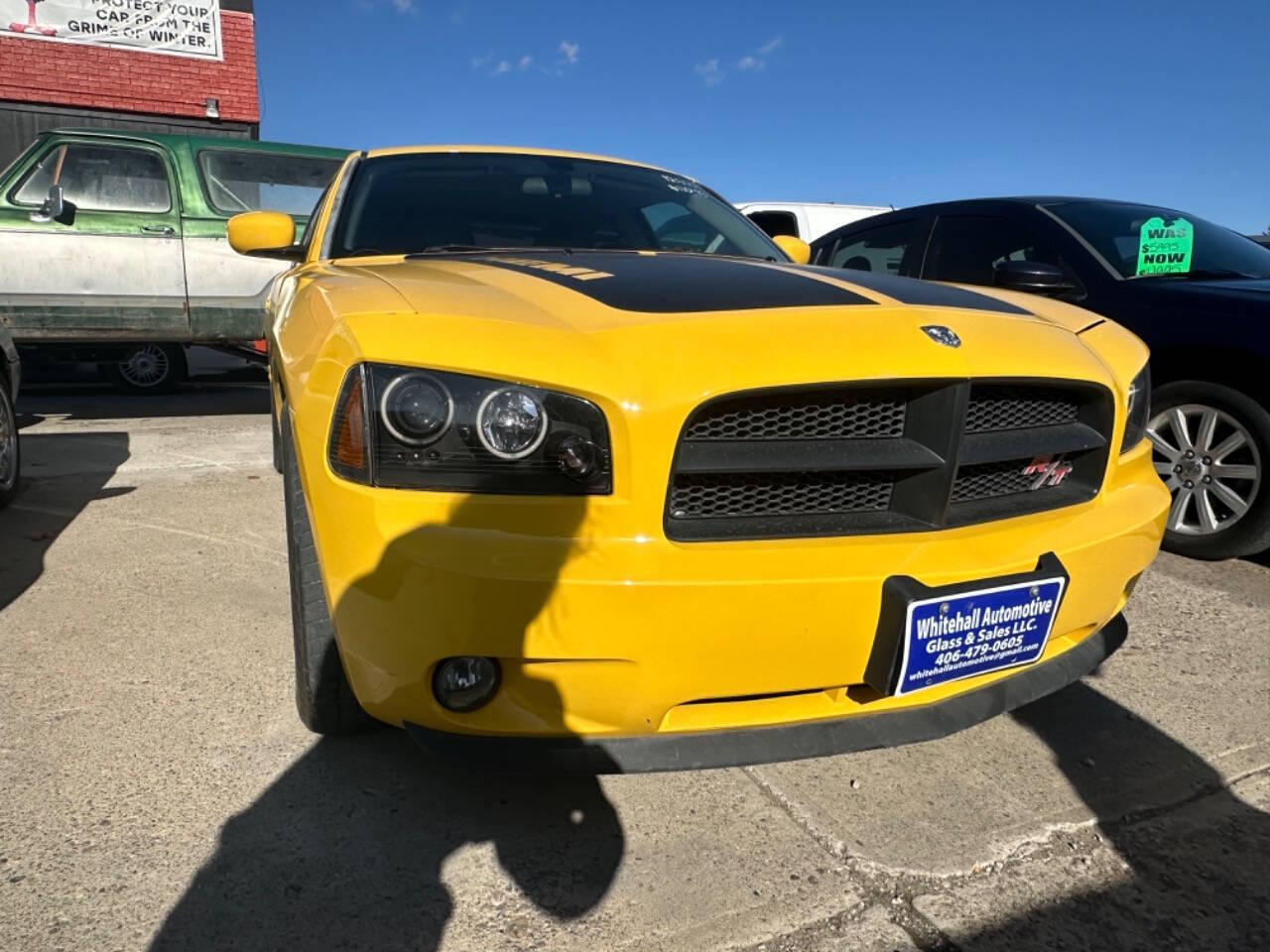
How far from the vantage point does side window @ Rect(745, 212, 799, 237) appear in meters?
10.5

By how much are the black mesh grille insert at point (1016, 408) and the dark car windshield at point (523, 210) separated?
133 centimetres

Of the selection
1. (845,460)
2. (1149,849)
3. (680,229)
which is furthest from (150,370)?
(1149,849)

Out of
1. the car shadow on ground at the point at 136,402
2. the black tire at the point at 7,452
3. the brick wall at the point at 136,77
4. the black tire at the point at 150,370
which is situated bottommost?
the car shadow on ground at the point at 136,402

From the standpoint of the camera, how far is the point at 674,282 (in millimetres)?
2029

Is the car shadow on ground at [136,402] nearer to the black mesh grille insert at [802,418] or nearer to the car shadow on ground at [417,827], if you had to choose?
the car shadow on ground at [417,827]

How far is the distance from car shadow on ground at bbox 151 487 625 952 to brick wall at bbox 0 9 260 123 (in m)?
13.4

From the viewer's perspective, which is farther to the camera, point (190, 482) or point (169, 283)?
point (169, 283)

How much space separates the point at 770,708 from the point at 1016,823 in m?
0.73

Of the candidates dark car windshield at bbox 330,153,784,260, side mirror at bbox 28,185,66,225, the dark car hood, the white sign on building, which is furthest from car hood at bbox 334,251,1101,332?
the white sign on building

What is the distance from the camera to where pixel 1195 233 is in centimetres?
423

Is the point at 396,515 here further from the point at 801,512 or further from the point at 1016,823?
the point at 1016,823

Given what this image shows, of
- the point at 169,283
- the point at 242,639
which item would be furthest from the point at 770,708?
the point at 169,283

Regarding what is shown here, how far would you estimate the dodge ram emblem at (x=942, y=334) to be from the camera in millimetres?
1715

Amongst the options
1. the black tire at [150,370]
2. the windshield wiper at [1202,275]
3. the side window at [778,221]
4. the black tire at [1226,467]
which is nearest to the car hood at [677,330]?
the black tire at [1226,467]
